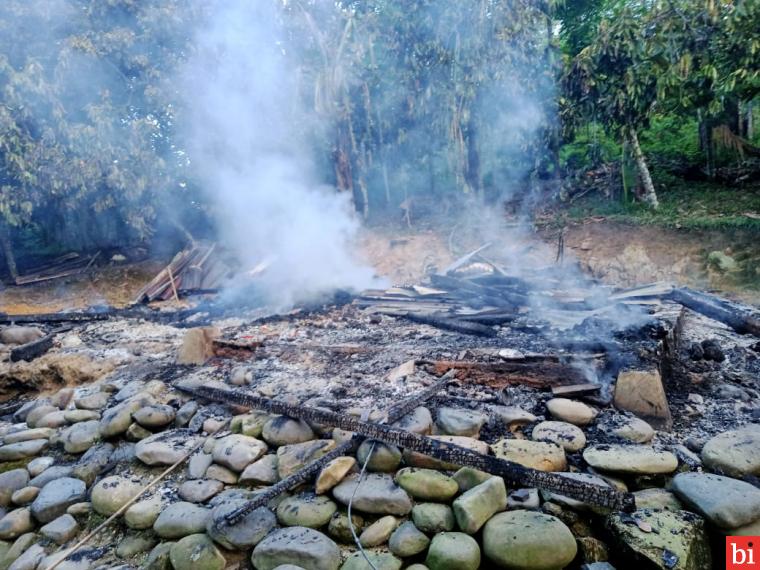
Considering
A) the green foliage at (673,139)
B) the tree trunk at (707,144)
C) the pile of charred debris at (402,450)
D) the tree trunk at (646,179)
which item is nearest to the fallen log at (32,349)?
the pile of charred debris at (402,450)

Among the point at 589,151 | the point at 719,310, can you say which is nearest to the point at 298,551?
the point at 719,310

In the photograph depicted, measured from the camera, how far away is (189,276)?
10570mm

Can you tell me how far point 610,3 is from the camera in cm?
1054

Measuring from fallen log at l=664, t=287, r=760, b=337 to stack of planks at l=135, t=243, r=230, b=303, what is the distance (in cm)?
882

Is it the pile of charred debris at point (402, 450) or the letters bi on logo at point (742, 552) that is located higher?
the pile of charred debris at point (402, 450)

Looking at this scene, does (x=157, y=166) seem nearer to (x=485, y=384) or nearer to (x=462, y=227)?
(x=462, y=227)

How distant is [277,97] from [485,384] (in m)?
9.68

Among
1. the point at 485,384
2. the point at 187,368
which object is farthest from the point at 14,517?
the point at 485,384

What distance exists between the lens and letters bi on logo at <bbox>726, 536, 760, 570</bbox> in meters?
2.03

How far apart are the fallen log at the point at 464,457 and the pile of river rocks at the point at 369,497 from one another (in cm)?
7

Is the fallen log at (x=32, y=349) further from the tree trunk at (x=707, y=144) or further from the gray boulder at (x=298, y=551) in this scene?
the tree trunk at (x=707, y=144)

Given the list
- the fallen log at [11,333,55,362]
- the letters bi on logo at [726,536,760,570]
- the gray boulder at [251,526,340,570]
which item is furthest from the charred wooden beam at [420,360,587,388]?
the fallen log at [11,333,55,362]

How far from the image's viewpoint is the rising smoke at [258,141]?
10.4 meters

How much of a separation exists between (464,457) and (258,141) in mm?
10490
